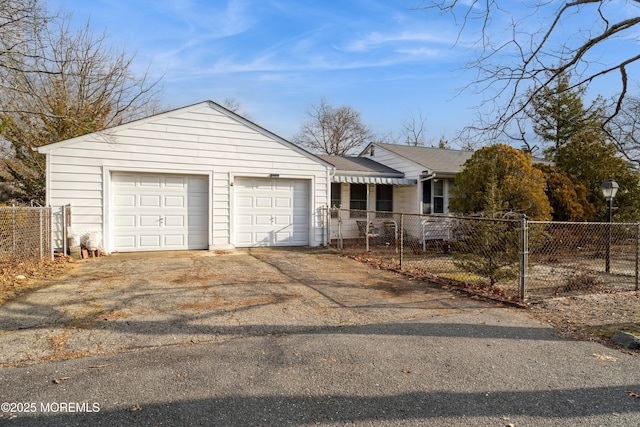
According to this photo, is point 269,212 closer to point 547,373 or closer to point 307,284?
point 307,284

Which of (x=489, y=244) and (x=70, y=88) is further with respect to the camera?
A: (x=70, y=88)

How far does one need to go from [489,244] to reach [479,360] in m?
3.41

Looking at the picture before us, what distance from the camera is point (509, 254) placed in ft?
20.2

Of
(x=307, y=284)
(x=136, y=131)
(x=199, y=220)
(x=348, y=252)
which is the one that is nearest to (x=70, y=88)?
(x=136, y=131)

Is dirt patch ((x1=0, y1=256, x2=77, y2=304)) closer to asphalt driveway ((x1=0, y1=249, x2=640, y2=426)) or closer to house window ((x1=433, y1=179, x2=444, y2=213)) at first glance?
asphalt driveway ((x1=0, y1=249, x2=640, y2=426))

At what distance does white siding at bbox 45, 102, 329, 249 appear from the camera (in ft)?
29.1

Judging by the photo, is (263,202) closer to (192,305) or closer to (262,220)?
(262,220)

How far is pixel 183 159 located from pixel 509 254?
8.12 m

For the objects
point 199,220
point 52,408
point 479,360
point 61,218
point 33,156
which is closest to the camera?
point 52,408

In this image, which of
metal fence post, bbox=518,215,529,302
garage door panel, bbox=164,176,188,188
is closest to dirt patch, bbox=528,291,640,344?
metal fence post, bbox=518,215,529,302

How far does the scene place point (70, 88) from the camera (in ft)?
48.6

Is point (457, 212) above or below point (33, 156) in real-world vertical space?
below

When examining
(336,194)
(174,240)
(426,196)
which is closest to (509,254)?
(426,196)

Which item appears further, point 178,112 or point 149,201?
point 178,112
